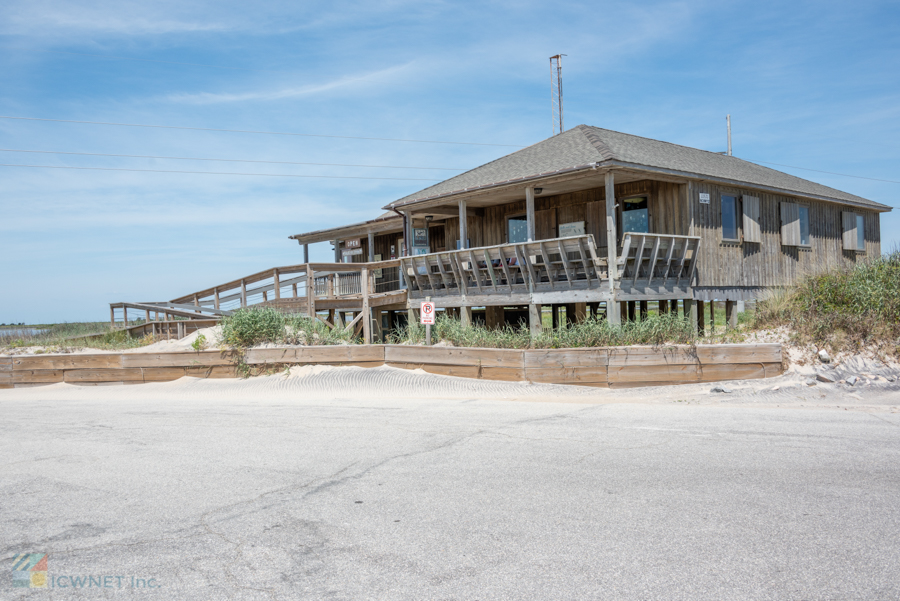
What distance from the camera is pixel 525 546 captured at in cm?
441

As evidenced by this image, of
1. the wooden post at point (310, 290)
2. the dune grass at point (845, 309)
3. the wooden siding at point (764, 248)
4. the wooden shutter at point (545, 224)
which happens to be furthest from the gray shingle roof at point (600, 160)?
the dune grass at point (845, 309)

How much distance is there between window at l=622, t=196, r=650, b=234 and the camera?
18.7 meters

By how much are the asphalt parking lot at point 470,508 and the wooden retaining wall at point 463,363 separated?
274 centimetres

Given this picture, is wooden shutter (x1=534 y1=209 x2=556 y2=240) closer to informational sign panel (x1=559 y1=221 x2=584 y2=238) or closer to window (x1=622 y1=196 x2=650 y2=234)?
informational sign panel (x1=559 y1=221 x2=584 y2=238)

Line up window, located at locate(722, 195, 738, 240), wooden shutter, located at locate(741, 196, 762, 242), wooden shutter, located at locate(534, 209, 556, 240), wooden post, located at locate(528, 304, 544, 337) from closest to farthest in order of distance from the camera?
wooden post, located at locate(528, 304, 544, 337), window, located at locate(722, 195, 738, 240), wooden shutter, located at locate(741, 196, 762, 242), wooden shutter, located at locate(534, 209, 556, 240)

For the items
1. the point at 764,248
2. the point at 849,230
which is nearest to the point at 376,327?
the point at 764,248

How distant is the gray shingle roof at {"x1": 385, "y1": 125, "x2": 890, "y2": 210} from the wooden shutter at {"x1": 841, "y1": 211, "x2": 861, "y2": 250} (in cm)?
54

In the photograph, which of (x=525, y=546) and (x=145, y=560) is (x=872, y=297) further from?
(x=145, y=560)

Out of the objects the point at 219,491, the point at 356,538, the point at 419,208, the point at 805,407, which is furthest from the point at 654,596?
the point at 419,208

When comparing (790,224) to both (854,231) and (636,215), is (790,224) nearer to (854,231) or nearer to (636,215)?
(854,231)

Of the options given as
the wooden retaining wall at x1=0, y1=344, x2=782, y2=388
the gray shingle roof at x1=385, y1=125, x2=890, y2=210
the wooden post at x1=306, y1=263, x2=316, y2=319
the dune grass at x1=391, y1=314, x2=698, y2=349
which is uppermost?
the gray shingle roof at x1=385, y1=125, x2=890, y2=210

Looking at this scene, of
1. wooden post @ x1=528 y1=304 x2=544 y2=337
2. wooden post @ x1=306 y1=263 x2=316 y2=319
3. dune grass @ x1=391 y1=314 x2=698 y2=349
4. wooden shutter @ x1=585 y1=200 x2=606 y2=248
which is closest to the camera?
dune grass @ x1=391 y1=314 x2=698 y2=349

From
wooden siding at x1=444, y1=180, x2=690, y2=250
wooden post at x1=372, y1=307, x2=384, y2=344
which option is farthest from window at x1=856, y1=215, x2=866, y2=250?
wooden post at x1=372, y1=307, x2=384, y2=344

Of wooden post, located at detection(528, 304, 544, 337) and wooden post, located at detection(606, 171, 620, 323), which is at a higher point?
wooden post, located at detection(606, 171, 620, 323)
